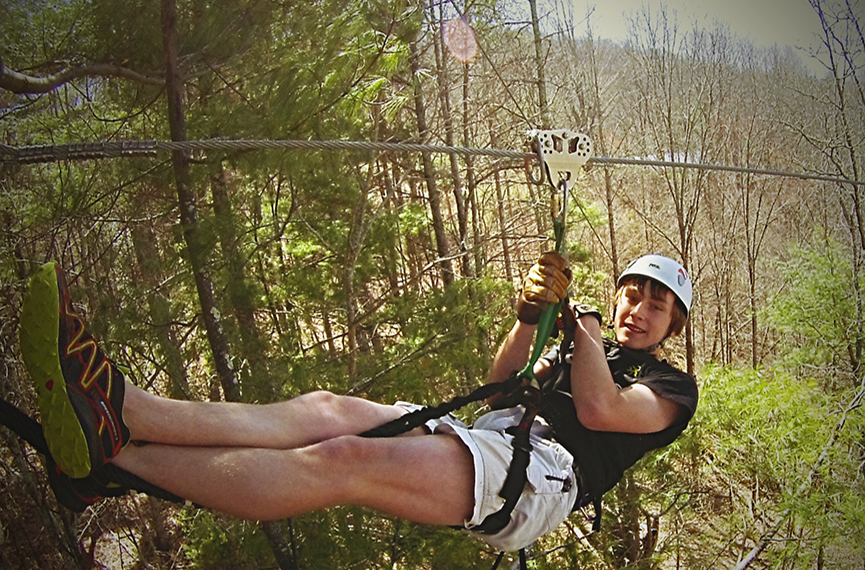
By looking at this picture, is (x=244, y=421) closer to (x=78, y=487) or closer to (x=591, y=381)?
(x=78, y=487)

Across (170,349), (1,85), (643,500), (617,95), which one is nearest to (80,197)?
(170,349)

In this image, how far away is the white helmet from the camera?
194 centimetres

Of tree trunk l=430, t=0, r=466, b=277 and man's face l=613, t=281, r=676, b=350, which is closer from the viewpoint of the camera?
man's face l=613, t=281, r=676, b=350

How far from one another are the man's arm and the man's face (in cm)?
27

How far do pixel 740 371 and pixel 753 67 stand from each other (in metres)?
6.19

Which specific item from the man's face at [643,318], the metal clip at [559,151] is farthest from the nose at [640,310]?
the metal clip at [559,151]

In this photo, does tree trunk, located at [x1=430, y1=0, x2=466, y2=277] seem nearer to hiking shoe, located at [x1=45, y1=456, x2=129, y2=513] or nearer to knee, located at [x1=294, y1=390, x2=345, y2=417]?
knee, located at [x1=294, y1=390, x2=345, y2=417]

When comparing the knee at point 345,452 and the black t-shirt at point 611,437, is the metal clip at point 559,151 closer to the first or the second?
the black t-shirt at point 611,437

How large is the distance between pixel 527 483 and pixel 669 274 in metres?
0.90

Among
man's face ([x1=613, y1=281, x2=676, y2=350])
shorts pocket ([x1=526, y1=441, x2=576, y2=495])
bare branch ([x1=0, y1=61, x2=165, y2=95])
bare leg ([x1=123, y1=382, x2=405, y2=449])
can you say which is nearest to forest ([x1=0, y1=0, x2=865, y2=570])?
bare branch ([x1=0, y1=61, x2=165, y2=95])

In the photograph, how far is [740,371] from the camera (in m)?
8.51

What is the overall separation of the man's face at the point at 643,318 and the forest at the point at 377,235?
0.48 metres

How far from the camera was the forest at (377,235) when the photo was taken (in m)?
3.22

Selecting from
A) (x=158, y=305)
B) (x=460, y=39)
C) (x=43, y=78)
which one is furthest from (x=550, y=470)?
(x=460, y=39)
